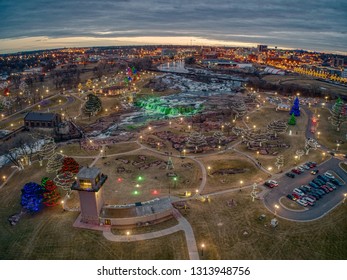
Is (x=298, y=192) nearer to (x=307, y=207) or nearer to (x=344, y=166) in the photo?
(x=307, y=207)

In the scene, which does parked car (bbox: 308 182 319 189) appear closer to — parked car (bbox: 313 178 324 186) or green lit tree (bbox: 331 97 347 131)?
parked car (bbox: 313 178 324 186)

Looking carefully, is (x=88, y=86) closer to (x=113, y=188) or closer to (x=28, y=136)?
(x=28, y=136)

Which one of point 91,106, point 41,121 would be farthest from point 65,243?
point 91,106

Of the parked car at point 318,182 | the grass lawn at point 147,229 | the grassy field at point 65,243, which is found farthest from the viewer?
the parked car at point 318,182

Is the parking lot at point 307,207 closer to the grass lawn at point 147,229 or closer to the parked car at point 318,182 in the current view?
the parked car at point 318,182

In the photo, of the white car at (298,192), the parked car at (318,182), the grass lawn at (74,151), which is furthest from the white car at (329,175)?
the grass lawn at (74,151)

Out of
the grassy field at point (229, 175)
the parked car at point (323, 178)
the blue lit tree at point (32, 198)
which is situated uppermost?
the blue lit tree at point (32, 198)
